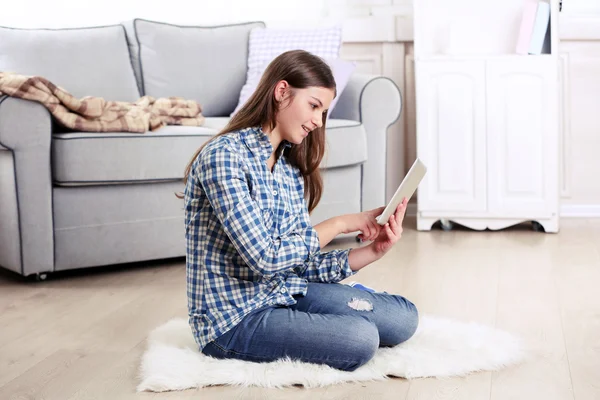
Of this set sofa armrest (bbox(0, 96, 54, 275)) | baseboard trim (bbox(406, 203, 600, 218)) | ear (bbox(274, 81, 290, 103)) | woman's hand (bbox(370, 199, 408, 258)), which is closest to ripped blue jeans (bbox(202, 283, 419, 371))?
woman's hand (bbox(370, 199, 408, 258))

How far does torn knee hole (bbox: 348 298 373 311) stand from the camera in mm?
1752

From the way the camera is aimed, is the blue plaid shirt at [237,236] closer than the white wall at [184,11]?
Yes

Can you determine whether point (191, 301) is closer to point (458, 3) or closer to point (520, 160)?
point (520, 160)

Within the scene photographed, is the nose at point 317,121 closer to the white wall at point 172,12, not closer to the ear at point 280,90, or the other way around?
the ear at point 280,90

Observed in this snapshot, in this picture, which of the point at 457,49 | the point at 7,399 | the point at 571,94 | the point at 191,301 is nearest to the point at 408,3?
the point at 457,49

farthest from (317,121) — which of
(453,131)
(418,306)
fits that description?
(453,131)

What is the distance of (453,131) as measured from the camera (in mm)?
3322

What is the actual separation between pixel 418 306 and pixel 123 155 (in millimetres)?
1002

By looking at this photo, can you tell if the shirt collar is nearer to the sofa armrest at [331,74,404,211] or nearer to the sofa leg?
the sofa leg

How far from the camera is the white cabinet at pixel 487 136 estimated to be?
325 centimetres

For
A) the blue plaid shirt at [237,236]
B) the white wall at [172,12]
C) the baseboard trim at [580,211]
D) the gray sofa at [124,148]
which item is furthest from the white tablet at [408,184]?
the white wall at [172,12]

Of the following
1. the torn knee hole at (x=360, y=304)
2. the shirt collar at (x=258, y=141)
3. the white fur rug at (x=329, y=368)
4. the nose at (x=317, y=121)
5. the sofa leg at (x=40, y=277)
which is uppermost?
the nose at (x=317, y=121)

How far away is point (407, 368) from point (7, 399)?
0.73m

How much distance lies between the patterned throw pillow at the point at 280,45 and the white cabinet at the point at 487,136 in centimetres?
35
